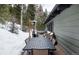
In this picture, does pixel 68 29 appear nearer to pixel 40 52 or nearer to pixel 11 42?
pixel 40 52

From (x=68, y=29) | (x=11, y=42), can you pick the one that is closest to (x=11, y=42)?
(x=11, y=42)

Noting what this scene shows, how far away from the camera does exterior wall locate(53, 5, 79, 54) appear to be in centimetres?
312

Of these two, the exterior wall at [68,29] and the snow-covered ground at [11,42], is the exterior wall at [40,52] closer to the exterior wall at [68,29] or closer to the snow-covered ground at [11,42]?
the snow-covered ground at [11,42]

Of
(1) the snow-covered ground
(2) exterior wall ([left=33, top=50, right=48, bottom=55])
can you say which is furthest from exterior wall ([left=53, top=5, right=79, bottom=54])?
(1) the snow-covered ground

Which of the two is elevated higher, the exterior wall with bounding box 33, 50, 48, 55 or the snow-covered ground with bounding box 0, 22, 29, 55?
the snow-covered ground with bounding box 0, 22, 29, 55

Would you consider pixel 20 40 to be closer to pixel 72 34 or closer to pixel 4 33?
pixel 4 33

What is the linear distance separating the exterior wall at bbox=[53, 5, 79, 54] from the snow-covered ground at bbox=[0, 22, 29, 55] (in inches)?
25.5

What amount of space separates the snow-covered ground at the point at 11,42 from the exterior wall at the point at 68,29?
0.65 metres

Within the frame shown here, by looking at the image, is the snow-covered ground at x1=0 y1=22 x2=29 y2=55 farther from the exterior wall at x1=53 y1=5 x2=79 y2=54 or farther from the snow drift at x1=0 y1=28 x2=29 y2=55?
the exterior wall at x1=53 y1=5 x2=79 y2=54

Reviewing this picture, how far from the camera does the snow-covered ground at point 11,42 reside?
10.8 ft

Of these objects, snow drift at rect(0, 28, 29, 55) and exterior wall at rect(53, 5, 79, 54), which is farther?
snow drift at rect(0, 28, 29, 55)

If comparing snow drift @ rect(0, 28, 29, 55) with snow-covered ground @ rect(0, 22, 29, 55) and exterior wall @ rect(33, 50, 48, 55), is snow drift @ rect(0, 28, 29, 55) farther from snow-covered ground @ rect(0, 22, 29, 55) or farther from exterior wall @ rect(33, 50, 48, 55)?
exterior wall @ rect(33, 50, 48, 55)

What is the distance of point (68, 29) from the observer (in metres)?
3.44
